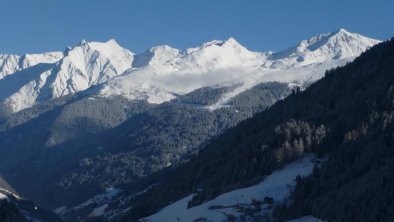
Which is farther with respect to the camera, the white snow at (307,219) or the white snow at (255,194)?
the white snow at (255,194)

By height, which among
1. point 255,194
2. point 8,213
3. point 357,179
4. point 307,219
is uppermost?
point 8,213

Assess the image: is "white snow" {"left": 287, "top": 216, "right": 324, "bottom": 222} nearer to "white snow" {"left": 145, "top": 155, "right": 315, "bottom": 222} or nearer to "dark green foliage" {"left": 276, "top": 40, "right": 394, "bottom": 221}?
"dark green foliage" {"left": 276, "top": 40, "right": 394, "bottom": 221}

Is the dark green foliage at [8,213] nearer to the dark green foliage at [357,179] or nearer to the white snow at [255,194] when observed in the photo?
the white snow at [255,194]

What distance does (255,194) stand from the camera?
551 feet

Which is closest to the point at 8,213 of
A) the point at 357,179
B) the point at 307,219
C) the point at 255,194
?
the point at 255,194

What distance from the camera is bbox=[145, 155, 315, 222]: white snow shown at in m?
165

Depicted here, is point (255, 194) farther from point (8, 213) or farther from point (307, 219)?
point (8, 213)

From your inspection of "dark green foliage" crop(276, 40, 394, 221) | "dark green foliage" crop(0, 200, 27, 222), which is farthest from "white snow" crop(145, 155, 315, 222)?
"dark green foliage" crop(0, 200, 27, 222)

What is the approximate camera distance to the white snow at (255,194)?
165375mm

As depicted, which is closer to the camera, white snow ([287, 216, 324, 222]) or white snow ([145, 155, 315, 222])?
white snow ([287, 216, 324, 222])

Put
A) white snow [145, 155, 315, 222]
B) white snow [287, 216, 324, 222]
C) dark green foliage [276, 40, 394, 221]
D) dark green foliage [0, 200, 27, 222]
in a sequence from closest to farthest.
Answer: dark green foliage [276, 40, 394, 221], white snow [287, 216, 324, 222], dark green foliage [0, 200, 27, 222], white snow [145, 155, 315, 222]

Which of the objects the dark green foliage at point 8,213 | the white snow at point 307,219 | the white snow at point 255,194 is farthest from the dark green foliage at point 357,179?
the dark green foliage at point 8,213

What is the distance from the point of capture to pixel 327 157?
178375mm

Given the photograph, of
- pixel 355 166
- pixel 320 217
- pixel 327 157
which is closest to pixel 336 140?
pixel 327 157
